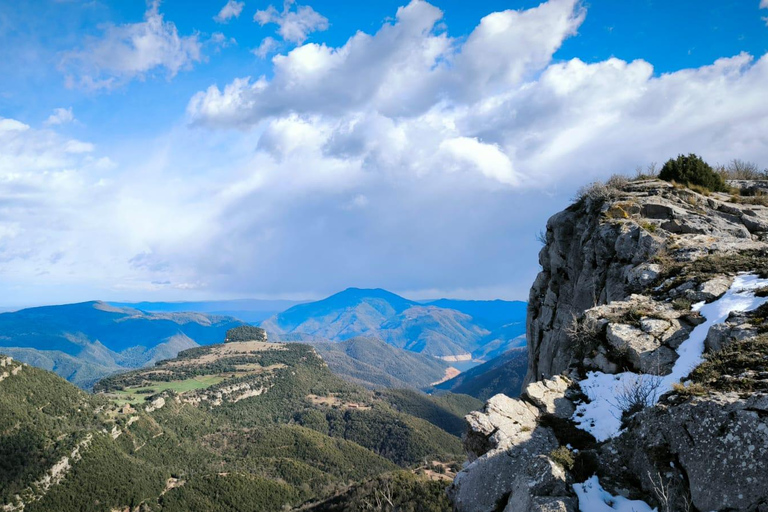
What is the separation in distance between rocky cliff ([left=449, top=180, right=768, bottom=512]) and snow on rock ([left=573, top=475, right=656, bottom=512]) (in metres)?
0.03

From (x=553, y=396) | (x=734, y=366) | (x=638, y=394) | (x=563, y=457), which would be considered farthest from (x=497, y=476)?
(x=734, y=366)

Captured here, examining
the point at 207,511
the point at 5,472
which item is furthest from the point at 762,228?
the point at 5,472

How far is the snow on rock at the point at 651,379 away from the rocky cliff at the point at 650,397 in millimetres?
50

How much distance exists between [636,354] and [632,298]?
5192 millimetres

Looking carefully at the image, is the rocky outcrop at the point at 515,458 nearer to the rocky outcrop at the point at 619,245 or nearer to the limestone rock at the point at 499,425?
the limestone rock at the point at 499,425

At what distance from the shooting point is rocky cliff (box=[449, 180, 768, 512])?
303 inches

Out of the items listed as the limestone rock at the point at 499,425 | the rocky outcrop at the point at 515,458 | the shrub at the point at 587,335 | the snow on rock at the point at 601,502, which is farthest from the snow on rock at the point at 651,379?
the snow on rock at the point at 601,502

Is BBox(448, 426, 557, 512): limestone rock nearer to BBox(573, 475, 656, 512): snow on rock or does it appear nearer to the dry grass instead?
BBox(573, 475, 656, 512): snow on rock

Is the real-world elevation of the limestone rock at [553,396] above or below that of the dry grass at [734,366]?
below

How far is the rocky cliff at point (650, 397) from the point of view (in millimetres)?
7691

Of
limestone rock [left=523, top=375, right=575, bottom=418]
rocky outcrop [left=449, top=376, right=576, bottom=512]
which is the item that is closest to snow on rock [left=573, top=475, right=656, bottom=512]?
rocky outcrop [left=449, top=376, right=576, bottom=512]

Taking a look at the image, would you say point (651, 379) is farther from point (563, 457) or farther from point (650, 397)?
point (563, 457)

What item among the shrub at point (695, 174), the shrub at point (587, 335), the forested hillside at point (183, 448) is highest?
the shrub at point (695, 174)

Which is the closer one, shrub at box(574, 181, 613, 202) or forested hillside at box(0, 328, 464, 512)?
shrub at box(574, 181, 613, 202)
